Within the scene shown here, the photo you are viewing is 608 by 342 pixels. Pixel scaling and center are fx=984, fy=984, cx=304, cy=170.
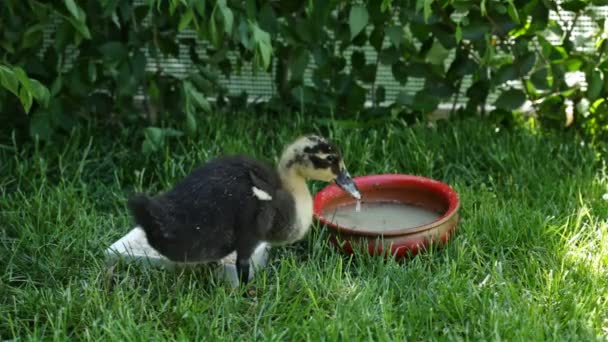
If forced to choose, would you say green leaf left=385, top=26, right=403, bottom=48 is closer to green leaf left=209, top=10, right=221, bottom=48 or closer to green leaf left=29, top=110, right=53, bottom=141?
green leaf left=209, top=10, right=221, bottom=48

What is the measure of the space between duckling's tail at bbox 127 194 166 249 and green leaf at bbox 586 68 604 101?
2.51m

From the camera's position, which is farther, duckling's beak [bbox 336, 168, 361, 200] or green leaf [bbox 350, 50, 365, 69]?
green leaf [bbox 350, 50, 365, 69]

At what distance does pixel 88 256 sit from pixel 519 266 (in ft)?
5.99

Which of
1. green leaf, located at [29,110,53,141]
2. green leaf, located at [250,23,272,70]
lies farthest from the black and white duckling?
green leaf, located at [29,110,53,141]

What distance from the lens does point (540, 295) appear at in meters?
3.78

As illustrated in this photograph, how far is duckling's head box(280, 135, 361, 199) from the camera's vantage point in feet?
13.1

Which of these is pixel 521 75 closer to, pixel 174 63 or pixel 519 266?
pixel 519 266

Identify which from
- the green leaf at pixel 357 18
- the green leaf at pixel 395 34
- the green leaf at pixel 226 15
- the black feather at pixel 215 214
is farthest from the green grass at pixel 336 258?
the green leaf at pixel 226 15

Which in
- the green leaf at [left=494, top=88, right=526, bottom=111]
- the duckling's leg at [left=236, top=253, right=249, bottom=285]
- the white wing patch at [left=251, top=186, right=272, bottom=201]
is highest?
the white wing patch at [left=251, top=186, right=272, bottom=201]

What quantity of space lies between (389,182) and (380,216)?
177 millimetres

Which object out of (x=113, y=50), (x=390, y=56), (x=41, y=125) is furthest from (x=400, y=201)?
(x=41, y=125)

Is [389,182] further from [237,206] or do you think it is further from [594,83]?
[594,83]

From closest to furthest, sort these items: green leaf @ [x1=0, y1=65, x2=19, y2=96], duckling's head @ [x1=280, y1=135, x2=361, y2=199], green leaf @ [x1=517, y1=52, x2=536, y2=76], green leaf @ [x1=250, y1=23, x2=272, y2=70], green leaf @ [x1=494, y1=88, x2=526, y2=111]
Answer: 1. green leaf @ [x1=0, y1=65, x2=19, y2=96]
2. duckling's head @ [x1=280, y1=135, x2=361, y2=199]
3. green leaf @ [x1=250, y1=23, x2=272, y2=70]
4. green leaf @ [x1=517, y1=52, x2=536, y2=76]
5. green leaf @ [x1=494, y1=88, x2=526, y2=111]

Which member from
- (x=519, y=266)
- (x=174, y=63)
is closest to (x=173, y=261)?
(x=519, y=266)
